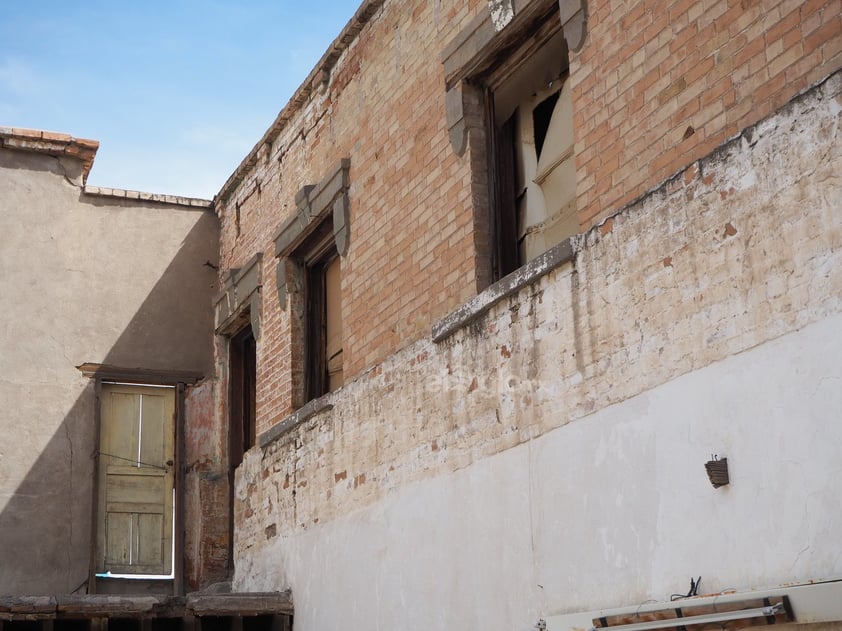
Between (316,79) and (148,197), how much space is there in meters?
3.25

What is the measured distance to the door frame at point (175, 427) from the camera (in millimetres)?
12266

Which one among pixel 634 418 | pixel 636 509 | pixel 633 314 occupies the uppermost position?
pixel 633 314

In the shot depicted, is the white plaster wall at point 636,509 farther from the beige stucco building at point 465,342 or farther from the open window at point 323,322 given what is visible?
the open window at point 323,322

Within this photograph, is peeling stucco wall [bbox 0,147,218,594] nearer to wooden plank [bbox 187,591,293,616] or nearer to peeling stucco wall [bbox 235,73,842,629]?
wooden plank [bbox 187,591,293,616]

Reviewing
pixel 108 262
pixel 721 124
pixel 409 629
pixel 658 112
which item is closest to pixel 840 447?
pixel 721 124

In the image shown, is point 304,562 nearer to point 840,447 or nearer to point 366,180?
point 366,180

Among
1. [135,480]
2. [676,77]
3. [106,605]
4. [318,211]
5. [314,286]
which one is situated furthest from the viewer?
[135,480]

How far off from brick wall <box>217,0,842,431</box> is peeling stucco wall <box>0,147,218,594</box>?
707mm

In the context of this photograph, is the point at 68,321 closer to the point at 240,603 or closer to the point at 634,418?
the point at 240,603

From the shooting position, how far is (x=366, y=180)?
972 cm

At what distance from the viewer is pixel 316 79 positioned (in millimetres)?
10852

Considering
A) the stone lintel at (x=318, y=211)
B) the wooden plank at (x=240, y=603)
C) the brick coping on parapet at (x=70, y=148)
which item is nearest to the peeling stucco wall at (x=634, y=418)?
the wooden plank at (x=240, y=603)

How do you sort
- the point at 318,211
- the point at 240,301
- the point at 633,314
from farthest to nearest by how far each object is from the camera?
1. the point at 240,301
2. the point at 318,211
3. the point at 633,314

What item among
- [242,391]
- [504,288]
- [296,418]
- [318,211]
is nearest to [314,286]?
[318,211]
